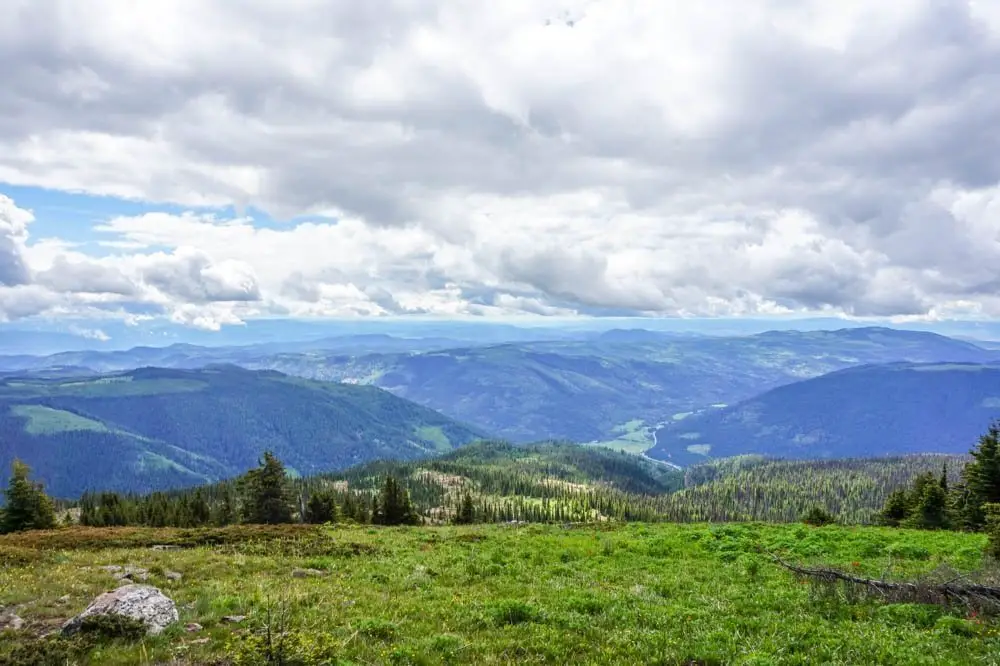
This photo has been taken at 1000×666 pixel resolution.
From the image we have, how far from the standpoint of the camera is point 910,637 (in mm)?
13922

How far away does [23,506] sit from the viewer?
2066 inches

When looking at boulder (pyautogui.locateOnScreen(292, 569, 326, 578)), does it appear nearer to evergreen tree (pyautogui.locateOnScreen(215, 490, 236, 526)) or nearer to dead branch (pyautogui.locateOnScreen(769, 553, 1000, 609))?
dead branch (pyautogui.locateOnScreen(769, 553, 1000, 609))

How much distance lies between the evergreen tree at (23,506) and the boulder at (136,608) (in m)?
50.5

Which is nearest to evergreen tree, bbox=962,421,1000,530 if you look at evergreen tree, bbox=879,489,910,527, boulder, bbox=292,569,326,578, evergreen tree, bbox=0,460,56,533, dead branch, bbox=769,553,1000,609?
evergreen tree, bbox=879,489,910,527

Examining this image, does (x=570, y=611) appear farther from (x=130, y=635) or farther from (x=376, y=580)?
(x=130, y=635)

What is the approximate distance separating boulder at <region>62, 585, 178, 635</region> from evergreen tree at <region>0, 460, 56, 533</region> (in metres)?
50.5

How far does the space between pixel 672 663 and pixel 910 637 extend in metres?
6.89

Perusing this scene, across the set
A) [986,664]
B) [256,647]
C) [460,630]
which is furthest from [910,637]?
[256,647]

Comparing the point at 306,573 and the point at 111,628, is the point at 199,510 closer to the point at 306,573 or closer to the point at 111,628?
the point at 306,573

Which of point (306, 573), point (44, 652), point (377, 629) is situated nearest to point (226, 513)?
point (306, 573)

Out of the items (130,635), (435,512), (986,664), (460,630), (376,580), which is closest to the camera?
(986,664)

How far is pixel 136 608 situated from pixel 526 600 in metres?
11.5

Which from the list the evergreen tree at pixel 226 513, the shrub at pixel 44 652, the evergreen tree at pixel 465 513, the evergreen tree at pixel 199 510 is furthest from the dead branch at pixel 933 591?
the evergreen tree at pixel 226 513

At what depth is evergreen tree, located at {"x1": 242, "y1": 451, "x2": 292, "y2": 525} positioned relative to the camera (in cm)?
6297
